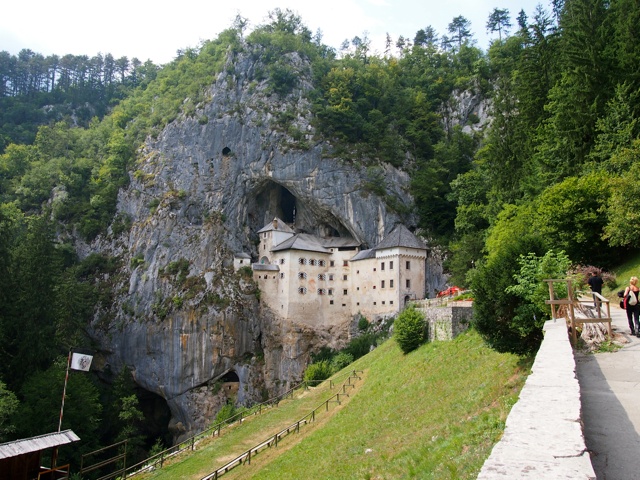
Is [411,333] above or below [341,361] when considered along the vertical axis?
above

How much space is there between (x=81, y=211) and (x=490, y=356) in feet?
182

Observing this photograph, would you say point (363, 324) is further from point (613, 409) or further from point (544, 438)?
point (544, 438)

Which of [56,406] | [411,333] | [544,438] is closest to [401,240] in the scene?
[411,333]

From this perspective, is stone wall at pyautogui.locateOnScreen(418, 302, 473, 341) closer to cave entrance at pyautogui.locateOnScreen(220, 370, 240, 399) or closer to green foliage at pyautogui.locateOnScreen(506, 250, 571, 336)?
green foliage at pyautogui.locateOnScreen(506, 250, 571, 336)

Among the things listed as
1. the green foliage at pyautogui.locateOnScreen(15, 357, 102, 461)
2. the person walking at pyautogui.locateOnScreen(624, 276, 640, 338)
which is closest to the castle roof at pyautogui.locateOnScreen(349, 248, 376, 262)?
the green foliage at pyautogui.locateOnScreen(15, 357, 102, 461)

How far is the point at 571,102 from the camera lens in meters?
34.1

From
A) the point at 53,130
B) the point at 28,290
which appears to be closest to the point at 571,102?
the point at 28,290

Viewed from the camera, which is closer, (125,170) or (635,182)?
(635,182)

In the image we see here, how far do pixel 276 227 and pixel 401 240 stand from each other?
46.6 ft

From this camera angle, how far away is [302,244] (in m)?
54.1

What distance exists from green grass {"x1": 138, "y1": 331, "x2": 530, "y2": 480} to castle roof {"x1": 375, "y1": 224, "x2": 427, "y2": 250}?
19.9 meters

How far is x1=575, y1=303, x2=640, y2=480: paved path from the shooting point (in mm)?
6086

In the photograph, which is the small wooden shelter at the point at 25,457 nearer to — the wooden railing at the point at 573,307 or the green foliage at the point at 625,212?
the wooden railing at the point at 573,307

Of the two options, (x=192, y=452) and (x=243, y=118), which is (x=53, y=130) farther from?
(x=192, y=452)
